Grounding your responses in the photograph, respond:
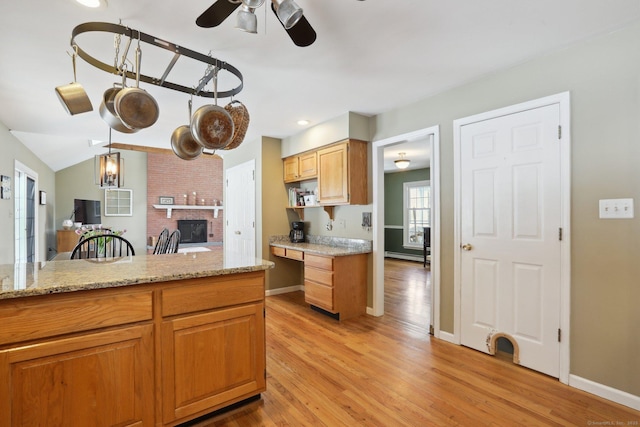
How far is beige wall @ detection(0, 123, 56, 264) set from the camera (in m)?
3.87

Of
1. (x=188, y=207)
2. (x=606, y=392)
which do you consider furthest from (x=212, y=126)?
(x=188, y=207)

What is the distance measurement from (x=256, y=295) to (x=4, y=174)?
422 cm

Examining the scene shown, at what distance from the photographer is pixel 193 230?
367 inches

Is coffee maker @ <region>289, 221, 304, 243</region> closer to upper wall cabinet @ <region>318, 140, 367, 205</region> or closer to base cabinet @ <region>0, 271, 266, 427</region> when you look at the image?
upper wall cabinet @ <region>318, 140, 367, 205</region>

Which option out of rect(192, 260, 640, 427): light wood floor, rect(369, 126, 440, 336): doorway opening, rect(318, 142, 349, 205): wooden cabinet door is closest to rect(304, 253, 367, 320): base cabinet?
rect(369, 126, 440, 336): doorway opening

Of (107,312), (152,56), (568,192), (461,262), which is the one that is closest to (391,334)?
(461,262)

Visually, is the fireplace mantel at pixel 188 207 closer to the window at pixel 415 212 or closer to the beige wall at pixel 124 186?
the beige wall at pixel 124 186

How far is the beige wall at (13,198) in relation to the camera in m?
3.87

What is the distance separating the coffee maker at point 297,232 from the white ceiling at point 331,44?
77.3 inches

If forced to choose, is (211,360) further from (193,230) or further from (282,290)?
(193,230)

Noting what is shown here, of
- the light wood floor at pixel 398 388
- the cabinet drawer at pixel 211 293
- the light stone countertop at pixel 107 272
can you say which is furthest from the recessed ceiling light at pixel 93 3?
the light wood floor at pixel 398 388

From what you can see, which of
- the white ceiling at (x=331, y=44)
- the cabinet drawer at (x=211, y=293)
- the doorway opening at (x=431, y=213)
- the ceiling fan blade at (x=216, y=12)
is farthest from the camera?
the doorway opening at (x=431, y=213)

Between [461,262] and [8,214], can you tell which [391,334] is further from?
[8,214]

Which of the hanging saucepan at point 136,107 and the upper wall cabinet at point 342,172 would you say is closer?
the hanging saucepan at point 136,107
